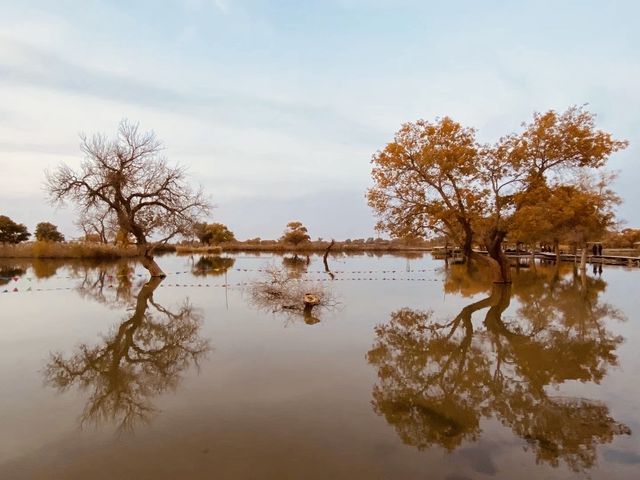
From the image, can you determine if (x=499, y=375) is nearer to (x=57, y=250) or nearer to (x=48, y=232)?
(x=57, y=250)

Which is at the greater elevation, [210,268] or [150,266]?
[150,266]

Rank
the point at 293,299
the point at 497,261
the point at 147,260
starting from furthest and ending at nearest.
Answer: the point at 147,260, the point at 497,261, the point at 293,299

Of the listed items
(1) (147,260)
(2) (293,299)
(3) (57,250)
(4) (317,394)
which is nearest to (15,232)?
(3) (57,250)

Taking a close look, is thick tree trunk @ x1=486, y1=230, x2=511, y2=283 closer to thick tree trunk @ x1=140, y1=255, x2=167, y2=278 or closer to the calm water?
the calm water

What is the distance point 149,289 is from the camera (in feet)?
62.7

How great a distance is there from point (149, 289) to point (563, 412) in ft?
57.9

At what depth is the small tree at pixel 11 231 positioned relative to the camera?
196 ft

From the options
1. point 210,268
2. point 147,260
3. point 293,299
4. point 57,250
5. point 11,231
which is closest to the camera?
point 293,299

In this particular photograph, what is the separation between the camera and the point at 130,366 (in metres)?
7.77

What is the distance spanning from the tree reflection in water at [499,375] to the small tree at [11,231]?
6746 centimetres

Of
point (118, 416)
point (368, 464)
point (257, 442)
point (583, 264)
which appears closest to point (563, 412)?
point (368, 464)

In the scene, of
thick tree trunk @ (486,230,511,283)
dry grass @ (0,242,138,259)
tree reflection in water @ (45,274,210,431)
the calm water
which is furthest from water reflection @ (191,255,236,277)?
thick tree trunk @ (486,230,511,283)

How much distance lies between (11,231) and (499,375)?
73225 millimetres

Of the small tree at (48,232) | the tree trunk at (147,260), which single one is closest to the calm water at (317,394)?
the tree trunk at (147,260)
